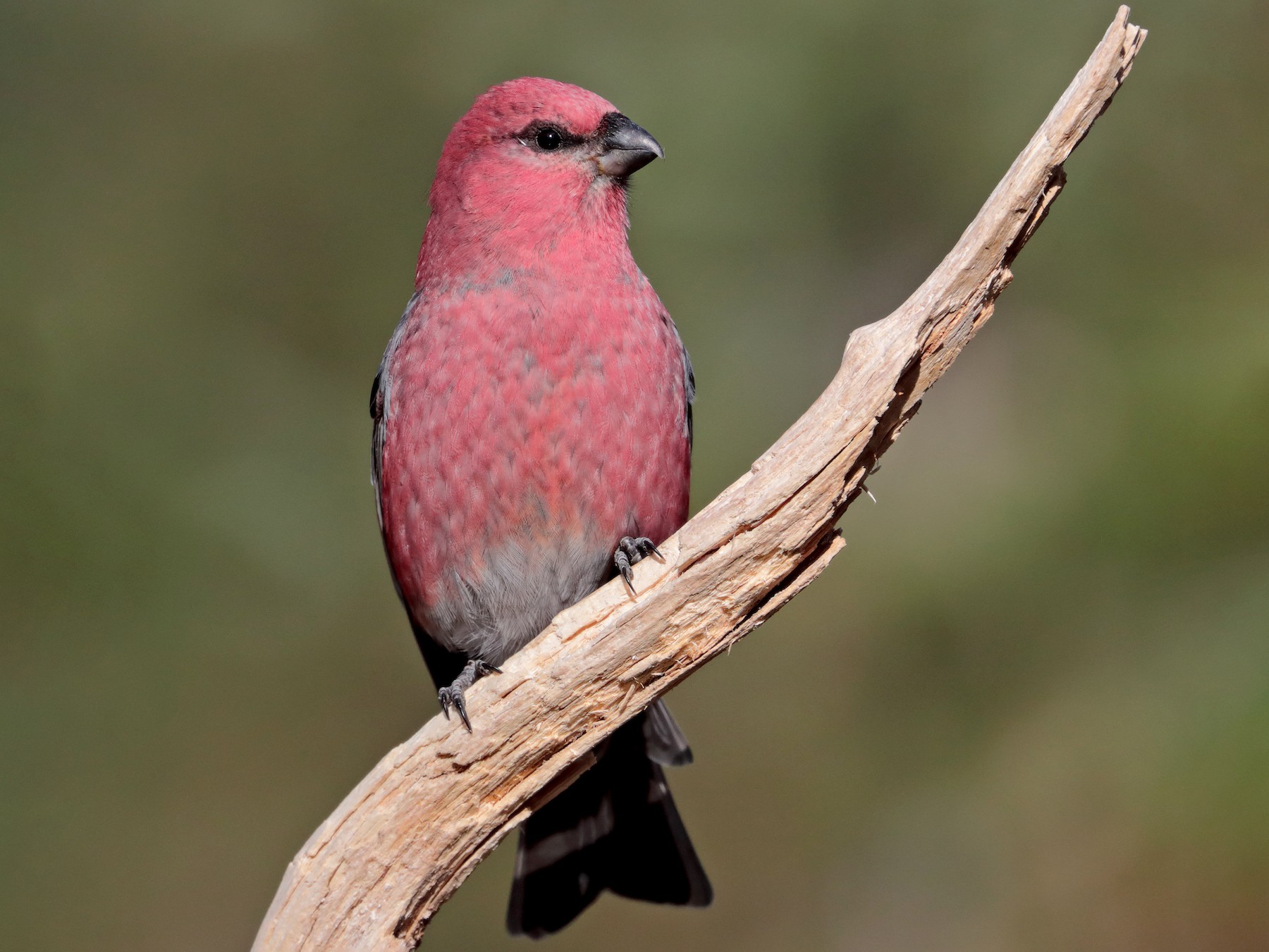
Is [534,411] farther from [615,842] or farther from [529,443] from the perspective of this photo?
[615,842]

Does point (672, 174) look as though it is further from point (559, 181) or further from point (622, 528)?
point (622, 528)

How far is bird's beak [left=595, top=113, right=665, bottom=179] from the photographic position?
10.7ft

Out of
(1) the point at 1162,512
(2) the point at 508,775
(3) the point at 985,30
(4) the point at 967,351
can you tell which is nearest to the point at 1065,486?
(1) the point at 1162,512

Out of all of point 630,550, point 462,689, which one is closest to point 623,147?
point 630,550

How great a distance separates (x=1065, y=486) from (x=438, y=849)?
333 centimetres

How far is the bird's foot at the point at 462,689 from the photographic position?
2809 mm

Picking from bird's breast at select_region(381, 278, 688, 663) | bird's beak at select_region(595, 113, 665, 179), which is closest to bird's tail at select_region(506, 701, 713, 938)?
bird's breast at select_region(381, 278, 688, 663)

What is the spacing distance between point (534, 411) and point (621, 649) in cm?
72

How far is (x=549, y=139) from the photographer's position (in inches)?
131

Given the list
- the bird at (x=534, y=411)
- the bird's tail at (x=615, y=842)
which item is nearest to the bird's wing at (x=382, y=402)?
the bird at (x=534, y=411)

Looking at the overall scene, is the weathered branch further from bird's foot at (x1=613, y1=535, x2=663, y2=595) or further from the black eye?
the black eye

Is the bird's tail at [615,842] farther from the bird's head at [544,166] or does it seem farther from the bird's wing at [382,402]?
the bird's head at [544,166]

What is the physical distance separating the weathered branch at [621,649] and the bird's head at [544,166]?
102 cm

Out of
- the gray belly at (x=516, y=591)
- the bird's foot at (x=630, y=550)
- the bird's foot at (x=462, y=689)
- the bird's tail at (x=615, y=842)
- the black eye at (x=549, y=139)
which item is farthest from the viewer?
the bird's tail at (x=615, y=842)
